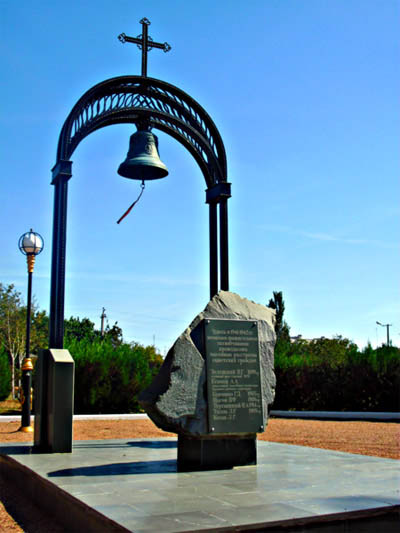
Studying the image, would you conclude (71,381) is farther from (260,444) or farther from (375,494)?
(375,494)

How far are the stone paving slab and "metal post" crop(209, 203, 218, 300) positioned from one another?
8.34 ft

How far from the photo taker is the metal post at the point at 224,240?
29.0ft

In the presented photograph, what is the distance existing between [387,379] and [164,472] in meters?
13.0

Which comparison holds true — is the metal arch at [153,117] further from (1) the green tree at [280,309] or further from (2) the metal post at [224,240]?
(1) the green tree at [280,309]

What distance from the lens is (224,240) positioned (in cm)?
901

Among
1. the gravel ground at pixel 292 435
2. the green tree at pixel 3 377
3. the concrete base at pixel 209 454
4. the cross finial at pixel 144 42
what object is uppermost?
the cross finial at pixel 144 42

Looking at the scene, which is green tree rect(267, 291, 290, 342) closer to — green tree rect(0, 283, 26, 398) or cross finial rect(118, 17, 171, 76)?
green tree rect(0, 283, 26, 398)

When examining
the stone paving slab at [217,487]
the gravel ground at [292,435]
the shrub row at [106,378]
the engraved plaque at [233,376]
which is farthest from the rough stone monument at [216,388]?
the shrub row at [106,378]

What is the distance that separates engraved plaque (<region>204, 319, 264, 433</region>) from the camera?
248 inches

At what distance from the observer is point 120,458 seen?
7188 millimetres

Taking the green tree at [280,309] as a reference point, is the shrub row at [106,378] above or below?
below

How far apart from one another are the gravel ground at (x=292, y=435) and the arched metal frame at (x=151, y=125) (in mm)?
2457

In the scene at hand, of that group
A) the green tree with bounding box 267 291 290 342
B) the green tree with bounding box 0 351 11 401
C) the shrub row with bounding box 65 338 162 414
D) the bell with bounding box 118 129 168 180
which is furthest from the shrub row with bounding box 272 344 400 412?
the green tree with bounding box 267 291 290 342

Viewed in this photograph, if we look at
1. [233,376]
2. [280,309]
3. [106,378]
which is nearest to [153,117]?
[233,376]
